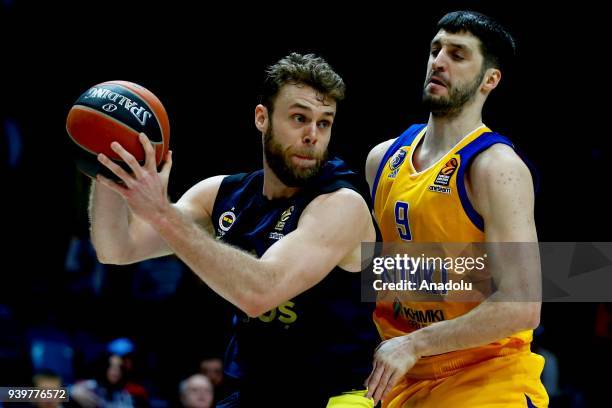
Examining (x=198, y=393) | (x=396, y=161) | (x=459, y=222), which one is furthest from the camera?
(x=198, y=393)

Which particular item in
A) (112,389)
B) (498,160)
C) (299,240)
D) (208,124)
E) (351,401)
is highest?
(208,124)

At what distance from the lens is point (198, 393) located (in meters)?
7.35

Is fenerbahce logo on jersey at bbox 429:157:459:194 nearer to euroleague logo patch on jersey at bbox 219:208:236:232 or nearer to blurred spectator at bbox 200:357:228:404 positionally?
euroleague logo patch on jersey at bbox 219:208:236:232

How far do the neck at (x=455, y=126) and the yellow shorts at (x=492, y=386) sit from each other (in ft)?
3.13

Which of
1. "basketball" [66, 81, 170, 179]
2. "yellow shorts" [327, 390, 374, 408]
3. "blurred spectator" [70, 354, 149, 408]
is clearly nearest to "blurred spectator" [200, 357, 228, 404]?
"blurred spectator" [70, 354, 149, 408]

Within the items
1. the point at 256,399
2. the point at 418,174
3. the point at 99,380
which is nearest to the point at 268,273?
the point at 256,399

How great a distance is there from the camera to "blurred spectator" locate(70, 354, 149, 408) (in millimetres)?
7273

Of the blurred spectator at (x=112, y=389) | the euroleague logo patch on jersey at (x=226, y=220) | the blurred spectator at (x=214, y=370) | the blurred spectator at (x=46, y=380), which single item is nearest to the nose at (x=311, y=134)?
the euroleague logo patch on jersey at (x=226, y=220)

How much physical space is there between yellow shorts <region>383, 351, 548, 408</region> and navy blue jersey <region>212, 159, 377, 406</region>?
32cm

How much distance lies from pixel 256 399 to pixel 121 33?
6.81 meters

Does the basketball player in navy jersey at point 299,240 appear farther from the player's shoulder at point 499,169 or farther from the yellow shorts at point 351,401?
the player's shoulder at point 499,169

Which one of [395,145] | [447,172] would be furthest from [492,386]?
[395,145]

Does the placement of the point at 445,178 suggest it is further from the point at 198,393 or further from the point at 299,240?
the point at 198,393

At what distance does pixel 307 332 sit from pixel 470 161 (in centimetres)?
97
